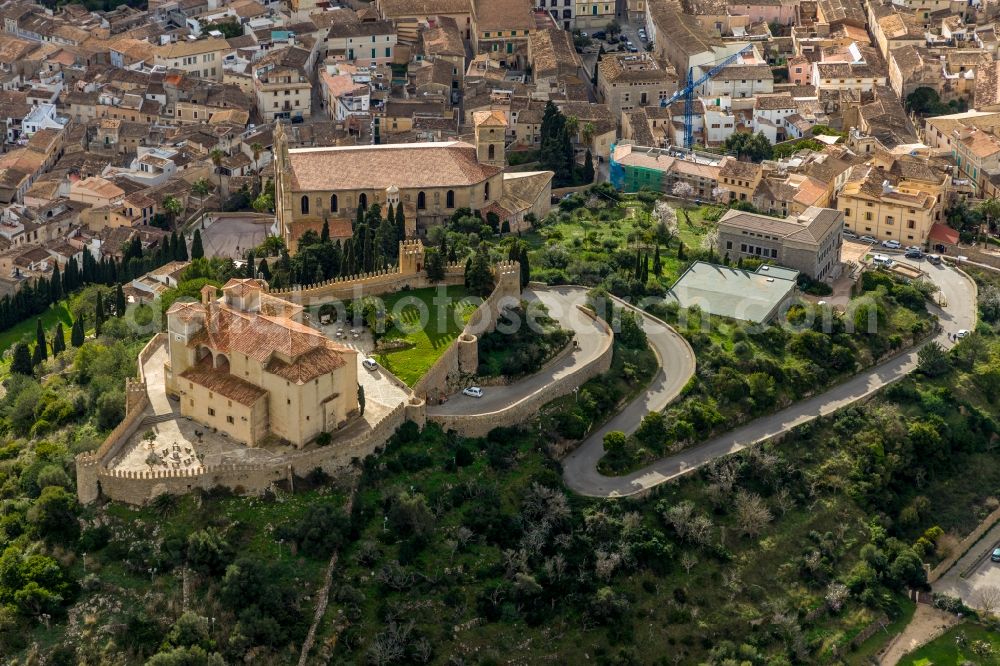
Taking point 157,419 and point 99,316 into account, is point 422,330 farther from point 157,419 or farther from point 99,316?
point 99,316

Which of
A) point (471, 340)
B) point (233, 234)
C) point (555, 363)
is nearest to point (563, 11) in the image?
point (233, 234)

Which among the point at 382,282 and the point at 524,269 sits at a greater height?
the point at 382,282

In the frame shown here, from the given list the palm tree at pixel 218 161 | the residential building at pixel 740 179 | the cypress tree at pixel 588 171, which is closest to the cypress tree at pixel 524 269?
the cypress tree at pixel 588 171

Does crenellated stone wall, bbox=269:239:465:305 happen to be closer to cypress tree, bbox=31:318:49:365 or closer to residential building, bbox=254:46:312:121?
cypress tree, bbox=31:318:49:365

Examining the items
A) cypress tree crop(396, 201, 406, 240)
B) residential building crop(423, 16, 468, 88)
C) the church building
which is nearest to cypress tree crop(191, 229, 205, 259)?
the church building

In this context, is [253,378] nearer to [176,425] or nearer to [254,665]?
[176,425]

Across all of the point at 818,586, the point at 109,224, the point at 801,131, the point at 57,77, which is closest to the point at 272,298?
the point at 818,586

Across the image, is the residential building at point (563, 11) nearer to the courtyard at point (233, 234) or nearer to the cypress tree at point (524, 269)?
the courtyard at point (233, 234)
